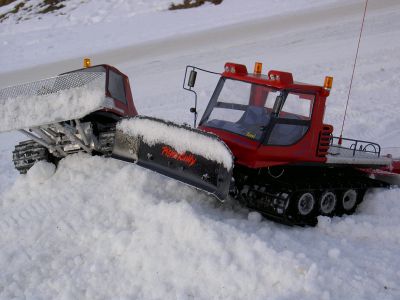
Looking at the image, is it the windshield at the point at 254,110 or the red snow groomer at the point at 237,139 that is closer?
the red snow groomer at the point at 237,139

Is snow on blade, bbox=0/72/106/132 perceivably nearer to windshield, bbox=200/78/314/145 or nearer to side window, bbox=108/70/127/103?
side window, bbox=108/70/127/103

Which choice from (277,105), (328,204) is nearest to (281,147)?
(277,105)

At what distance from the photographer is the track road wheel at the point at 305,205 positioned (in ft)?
22.0

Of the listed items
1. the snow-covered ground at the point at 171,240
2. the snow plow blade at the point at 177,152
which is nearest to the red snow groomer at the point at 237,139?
the snow plow blade at the point at 177,152

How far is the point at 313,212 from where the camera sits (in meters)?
7.01

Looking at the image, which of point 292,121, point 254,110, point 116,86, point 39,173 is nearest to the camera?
point 292,121

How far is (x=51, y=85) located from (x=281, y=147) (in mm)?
3168

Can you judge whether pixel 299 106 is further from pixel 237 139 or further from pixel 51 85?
pixel 51 85

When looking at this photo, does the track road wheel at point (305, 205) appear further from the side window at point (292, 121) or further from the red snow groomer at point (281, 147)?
the side window at point (292, 121)

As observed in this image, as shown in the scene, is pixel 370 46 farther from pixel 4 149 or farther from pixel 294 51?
pixel 4 149

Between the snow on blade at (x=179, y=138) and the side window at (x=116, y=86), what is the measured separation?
0.90m

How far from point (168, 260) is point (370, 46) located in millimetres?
12368

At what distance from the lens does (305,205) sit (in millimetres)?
6891

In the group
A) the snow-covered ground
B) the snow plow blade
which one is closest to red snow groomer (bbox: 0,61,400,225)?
the snow plow blade
